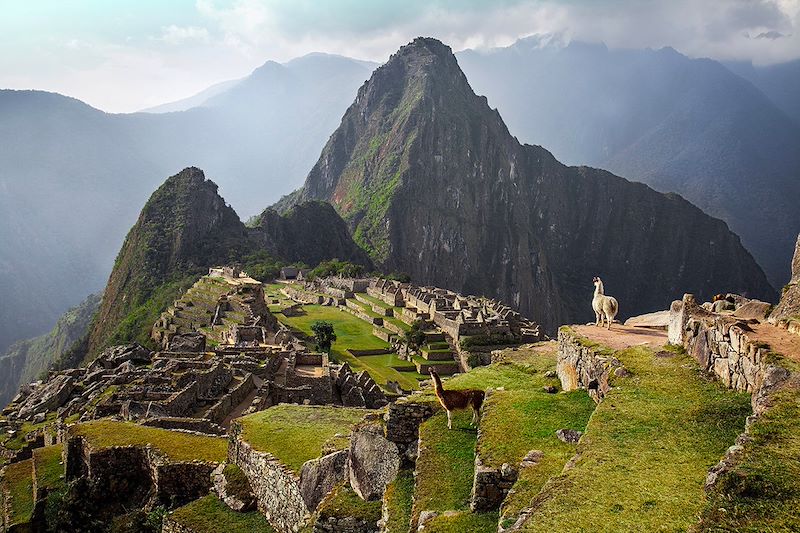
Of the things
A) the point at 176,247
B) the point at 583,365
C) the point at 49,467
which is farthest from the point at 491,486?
the point at 176,247

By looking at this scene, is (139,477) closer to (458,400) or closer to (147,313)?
(458,400)

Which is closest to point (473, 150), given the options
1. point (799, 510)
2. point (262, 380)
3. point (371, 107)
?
point (371, 107)

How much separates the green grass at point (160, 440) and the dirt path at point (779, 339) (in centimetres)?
973

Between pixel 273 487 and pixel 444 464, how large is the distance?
13.4ft

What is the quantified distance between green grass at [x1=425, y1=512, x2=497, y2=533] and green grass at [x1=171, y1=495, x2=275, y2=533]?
4925mm

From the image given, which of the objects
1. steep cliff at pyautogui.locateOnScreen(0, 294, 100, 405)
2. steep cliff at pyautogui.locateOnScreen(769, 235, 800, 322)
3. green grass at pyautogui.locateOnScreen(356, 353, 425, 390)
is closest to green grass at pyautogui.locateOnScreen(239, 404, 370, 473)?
steep cliff at pyautogui.locateOnScreen(769, 235, 800, 322)

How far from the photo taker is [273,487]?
34.3ft

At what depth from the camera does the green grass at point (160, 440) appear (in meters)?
12.7

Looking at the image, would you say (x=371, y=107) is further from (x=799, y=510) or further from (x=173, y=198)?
(x=799, y=510)

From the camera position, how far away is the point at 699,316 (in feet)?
29.9

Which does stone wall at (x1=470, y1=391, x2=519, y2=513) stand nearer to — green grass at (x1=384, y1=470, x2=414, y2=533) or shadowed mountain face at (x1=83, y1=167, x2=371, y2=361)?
green grass at (x1=384, y1=470, x2=414, y2=533)

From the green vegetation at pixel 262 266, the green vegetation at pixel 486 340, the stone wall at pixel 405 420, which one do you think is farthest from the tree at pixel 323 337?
the green vegetation at pixel 262 266

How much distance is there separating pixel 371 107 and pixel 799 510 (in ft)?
664

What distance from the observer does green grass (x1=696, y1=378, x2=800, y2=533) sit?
4238 mm
